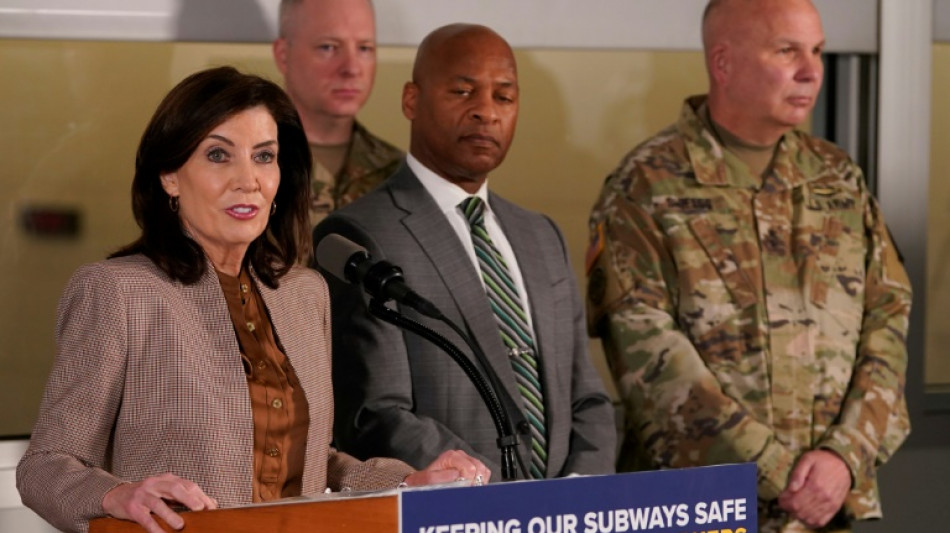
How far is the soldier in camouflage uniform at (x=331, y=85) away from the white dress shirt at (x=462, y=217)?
0.52 metres

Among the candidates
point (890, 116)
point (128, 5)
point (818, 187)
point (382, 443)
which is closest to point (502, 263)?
point (382, 443)

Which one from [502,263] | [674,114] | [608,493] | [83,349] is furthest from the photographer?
[674,114]

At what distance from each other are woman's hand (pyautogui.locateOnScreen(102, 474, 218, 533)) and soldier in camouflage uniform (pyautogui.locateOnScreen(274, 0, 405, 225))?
181 centimetres

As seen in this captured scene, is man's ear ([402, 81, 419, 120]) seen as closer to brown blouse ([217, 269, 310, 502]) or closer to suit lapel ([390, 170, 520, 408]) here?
suit lapel ([390, 170, 520, 408])

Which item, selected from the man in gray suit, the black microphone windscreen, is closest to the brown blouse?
the black microphone windscreen

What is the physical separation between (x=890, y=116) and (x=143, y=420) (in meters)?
3.03

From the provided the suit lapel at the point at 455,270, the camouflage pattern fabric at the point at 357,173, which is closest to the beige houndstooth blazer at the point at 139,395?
the suit lapel at the point at 455,270

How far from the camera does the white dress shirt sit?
3.18 metres

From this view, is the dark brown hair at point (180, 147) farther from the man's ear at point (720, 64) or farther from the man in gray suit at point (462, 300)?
the man's ear at point (720, 64)

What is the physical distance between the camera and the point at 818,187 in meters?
3.82

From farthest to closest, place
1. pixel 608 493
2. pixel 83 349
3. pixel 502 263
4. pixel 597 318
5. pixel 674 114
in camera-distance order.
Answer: pixel 674 114 < pixel 597 318 < pixel 502 263 < pixel 83 349 < pixel 608 493

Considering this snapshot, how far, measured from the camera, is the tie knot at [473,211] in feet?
10.5

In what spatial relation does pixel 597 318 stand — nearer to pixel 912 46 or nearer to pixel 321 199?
→ pixel 321 199

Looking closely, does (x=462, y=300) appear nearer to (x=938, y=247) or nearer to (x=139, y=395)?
(x=139, y=395)
